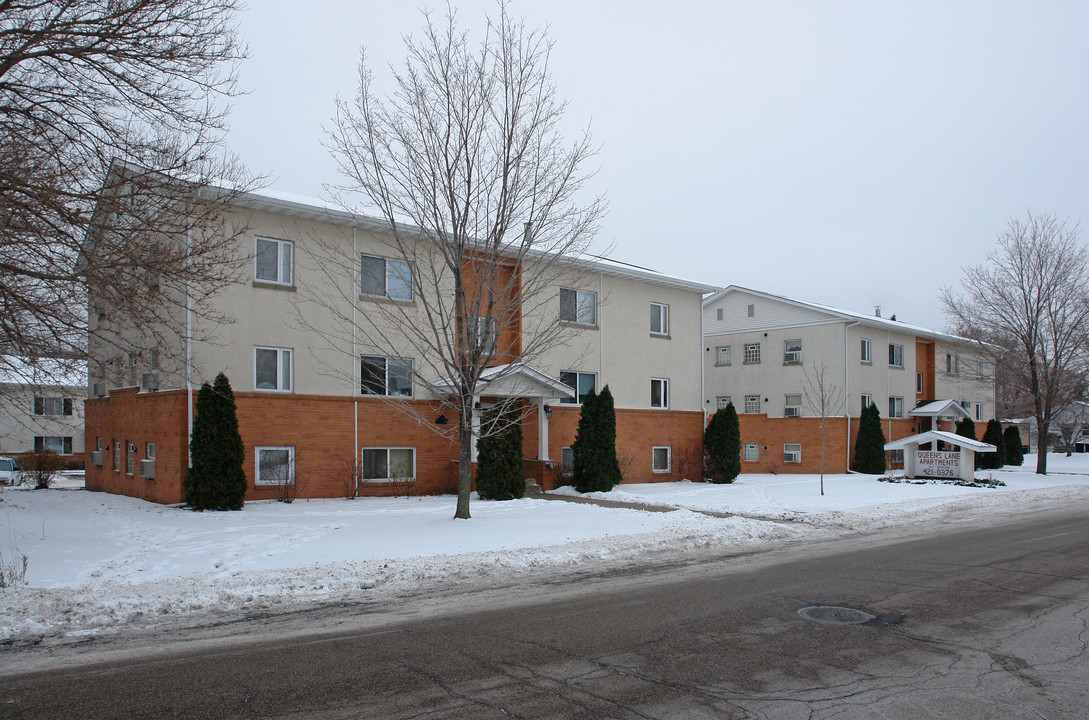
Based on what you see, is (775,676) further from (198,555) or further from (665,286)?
(665,286)

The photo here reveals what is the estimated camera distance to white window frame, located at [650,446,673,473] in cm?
2681

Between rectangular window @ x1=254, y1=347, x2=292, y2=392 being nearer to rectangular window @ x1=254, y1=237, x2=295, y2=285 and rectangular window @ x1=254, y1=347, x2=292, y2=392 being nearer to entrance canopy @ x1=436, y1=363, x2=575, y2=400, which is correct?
rectangular window @ x1=254, y1=237, x2=295, y2=285

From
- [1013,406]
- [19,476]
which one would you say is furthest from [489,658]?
[1013,406]

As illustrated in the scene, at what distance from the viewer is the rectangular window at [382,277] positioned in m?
20.1

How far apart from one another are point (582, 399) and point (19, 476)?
22793 mm

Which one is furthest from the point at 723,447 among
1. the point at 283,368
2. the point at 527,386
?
the point at 283,368

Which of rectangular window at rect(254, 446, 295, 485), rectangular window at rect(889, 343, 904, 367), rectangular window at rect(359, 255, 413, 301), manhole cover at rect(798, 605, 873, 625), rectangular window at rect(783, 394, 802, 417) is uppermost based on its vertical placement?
rectangular window at rect(359, 255, 413, 301)

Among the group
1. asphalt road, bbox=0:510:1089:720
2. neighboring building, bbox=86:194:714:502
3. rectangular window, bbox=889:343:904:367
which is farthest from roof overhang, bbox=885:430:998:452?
asphalt road, bbox=0:510:1089:720

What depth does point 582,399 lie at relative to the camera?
81.8 ft

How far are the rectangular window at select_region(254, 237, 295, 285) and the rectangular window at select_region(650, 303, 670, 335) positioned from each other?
12704 millimetres

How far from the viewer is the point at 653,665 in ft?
20.2

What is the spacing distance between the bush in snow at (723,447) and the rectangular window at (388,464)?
11.1 metres

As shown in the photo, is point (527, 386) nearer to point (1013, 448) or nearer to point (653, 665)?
point (653, 665)

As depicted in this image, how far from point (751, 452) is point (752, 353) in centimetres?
509
